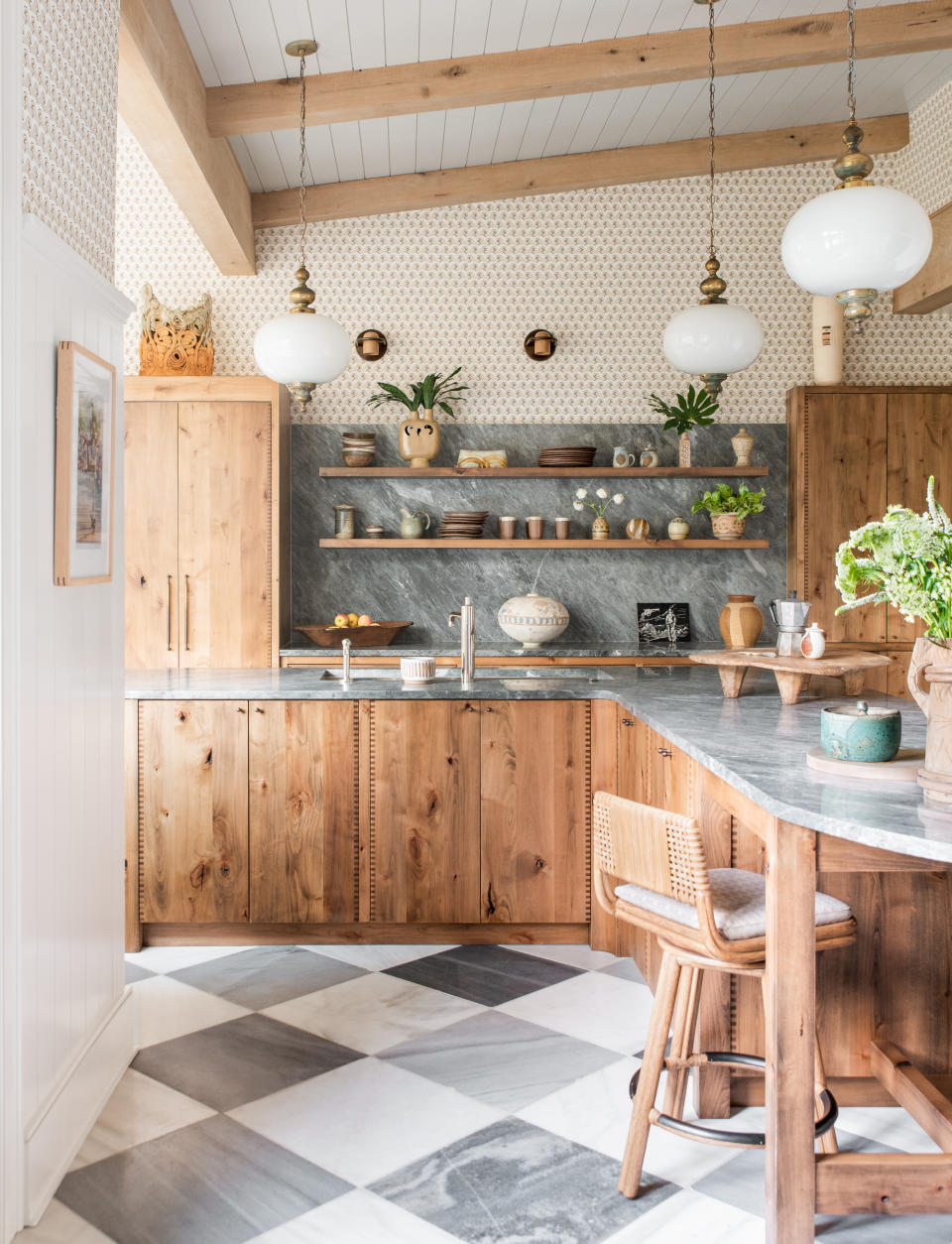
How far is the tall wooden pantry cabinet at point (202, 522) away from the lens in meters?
4.75

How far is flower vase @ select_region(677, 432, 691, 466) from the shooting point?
527 centimetres

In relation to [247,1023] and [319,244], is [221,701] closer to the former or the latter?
[247,1023]

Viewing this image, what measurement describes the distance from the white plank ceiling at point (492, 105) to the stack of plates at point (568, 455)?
147 centimetres

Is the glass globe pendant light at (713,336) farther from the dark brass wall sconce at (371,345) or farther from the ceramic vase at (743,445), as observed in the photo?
the dark brass wall sconce at (371,345)

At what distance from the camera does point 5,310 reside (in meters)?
1.96

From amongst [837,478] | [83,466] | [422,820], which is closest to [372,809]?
[422,820]

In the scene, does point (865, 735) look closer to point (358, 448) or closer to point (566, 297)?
point (358, 448)

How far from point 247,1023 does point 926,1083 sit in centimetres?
179

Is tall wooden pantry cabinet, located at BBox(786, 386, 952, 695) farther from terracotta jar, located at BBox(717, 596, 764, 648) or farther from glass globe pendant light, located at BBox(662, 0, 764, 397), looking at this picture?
glass globe pendant light, located at BBox(662, 0, 764, 397)

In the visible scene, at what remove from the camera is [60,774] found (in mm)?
2271

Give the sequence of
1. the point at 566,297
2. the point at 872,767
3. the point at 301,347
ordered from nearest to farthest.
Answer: the point at 872,767 → the point at 301,347 → the point at 566,297

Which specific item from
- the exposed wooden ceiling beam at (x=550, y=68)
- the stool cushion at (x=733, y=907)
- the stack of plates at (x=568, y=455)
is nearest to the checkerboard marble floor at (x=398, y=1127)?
the stool cushion at (x=733, y=907)

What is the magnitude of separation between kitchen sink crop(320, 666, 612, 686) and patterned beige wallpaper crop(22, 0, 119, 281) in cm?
190

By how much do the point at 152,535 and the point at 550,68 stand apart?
2.59 meters
